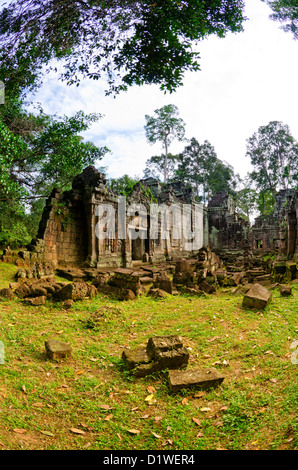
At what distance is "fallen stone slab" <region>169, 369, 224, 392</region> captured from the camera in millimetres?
3271

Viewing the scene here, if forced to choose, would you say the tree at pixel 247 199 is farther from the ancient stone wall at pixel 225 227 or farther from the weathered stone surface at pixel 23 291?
the weathered stone surface at pixel 23 291

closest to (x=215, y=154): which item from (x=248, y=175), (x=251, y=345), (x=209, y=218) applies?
(x=248, y=175)

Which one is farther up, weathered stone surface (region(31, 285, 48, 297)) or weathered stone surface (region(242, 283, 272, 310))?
weathered stone surface (region(31, 285, 48, 297))

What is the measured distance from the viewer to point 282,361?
373 cm

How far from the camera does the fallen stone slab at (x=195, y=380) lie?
3271 millimetres

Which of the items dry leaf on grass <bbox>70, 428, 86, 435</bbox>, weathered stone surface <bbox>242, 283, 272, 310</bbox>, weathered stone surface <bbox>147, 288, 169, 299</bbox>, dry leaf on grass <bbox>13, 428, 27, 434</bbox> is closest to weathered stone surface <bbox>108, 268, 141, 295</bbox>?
weathered stone surface <bbox>147, 288, 169, 299</bbox>

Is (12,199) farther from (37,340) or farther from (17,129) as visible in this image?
(37,340)

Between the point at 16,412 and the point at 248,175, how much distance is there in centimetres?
4163

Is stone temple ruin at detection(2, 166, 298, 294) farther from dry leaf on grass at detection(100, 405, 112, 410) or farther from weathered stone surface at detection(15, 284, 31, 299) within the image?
dry leaf on grass at detection(100, 405, 112, 410)

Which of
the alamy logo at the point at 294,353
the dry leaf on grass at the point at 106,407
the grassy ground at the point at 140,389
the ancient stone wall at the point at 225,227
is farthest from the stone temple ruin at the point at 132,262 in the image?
the ancient stone wall at the point at 225,227

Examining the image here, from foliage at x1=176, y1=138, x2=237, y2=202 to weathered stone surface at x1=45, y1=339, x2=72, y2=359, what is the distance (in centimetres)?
3659

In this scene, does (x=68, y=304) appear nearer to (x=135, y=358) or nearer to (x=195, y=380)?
(x=135, y=358)

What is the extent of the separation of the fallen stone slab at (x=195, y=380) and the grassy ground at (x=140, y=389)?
9 cm
